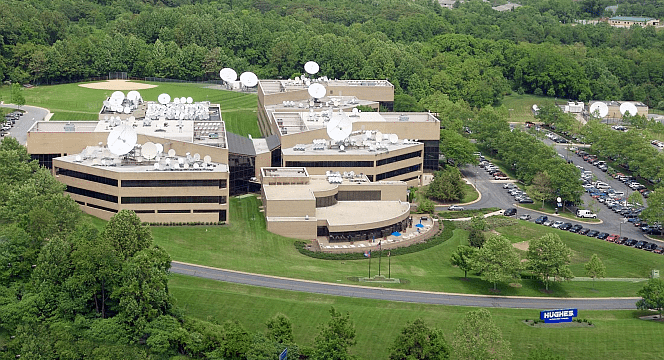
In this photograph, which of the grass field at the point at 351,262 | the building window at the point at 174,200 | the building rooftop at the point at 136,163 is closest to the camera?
the grass field at the point at 351,262

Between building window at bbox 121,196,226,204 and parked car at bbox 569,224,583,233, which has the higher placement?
building window at bbox 121,196,226,204

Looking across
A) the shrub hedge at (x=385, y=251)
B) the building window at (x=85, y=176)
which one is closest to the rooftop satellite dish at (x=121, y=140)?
the building window at (x=85, y=176)

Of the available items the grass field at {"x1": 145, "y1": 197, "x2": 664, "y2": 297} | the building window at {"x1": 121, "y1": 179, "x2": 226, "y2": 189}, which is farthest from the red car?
the building window at {"x1": 121, "y1": 179, "x2": 226, "y2": 189}

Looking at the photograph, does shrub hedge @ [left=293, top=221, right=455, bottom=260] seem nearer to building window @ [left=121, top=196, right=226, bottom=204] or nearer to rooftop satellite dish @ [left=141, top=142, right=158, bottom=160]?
building window @ [left=121, top=196, right=226, bottom=204]

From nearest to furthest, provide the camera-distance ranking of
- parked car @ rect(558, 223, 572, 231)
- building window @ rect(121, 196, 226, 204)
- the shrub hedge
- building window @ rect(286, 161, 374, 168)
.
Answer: the shrub hedge
building window @ rect(121, 196, 226, 204)
parked car @ rect(558, 223, 572, 231)
building window @ rect(286, 161, 374, 168)

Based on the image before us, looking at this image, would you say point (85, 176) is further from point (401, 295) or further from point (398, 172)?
point (398, 172)

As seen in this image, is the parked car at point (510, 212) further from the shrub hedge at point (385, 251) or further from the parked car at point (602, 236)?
the shrub hedge at point (385, 251)

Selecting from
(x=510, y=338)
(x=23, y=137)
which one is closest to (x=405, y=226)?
(x=510, y=338)

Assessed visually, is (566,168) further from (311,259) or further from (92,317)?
(92,317)
